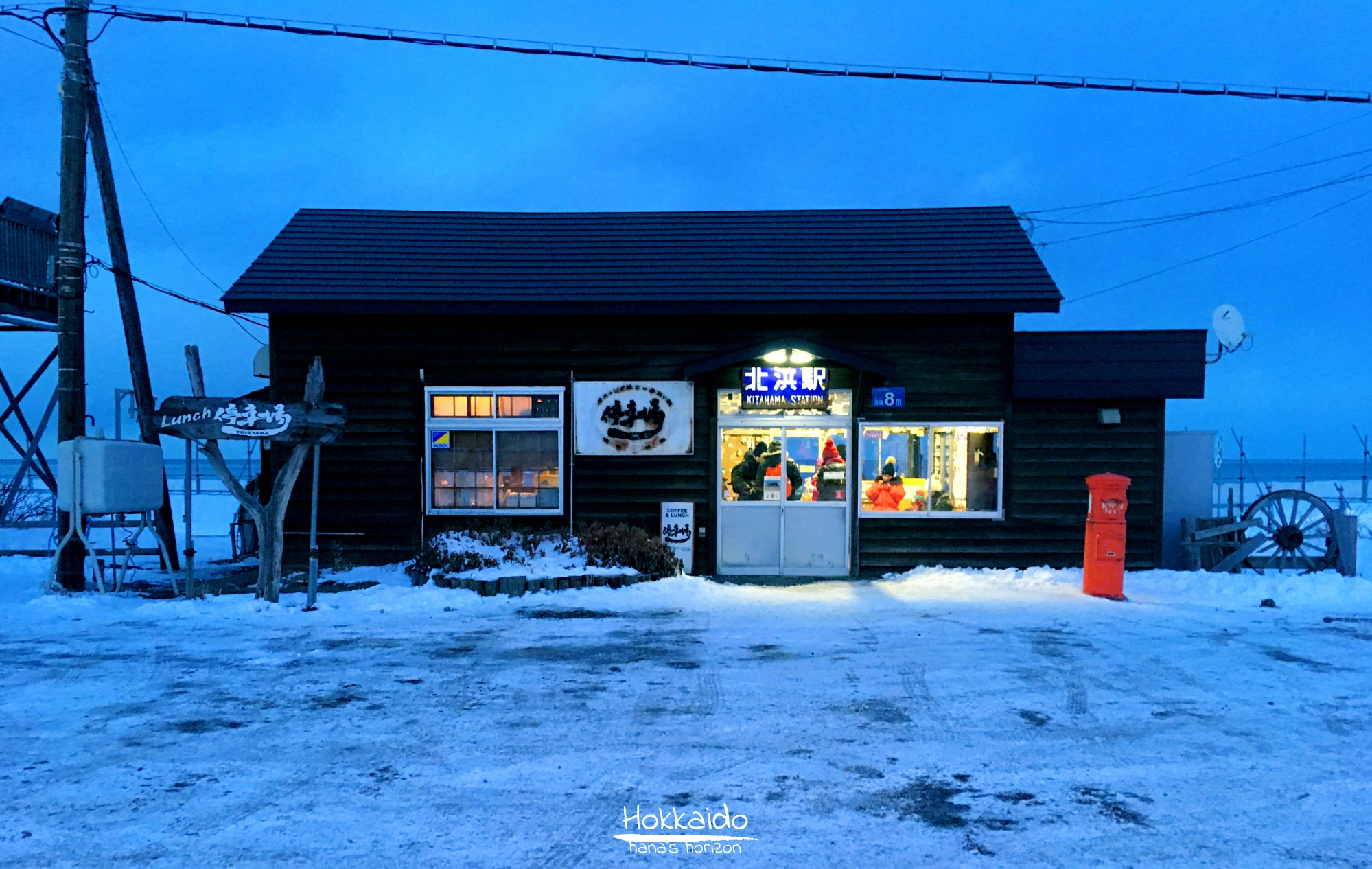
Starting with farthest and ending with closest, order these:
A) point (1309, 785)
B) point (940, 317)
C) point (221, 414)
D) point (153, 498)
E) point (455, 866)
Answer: point (940, 317), point (153, 498), point (221, 414), point (1309, 785), point (455, 866)

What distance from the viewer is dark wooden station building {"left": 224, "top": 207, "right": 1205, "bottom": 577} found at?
1298 cm

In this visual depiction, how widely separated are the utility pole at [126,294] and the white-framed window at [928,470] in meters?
9.93

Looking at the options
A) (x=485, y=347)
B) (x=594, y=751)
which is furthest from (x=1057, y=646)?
(x=485, y=347)

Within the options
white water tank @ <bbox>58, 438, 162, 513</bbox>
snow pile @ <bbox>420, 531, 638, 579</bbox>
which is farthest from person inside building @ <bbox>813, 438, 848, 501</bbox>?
white water tank @ <bbox>58, 438, 162, 513</bbox>

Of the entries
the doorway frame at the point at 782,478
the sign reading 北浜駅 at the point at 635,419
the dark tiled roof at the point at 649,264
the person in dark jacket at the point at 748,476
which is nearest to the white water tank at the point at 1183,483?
the dark tiled roof at the point at 649,264

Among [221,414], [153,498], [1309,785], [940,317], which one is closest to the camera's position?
[1309,785]

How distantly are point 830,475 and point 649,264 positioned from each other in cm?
441

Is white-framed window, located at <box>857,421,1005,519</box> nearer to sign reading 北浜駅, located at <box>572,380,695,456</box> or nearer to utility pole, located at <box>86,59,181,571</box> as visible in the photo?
sign reading 北浜駅, located at <box>572,380,695,456</box>

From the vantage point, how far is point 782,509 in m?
13.2

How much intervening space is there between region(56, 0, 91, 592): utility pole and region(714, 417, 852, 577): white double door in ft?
28.0

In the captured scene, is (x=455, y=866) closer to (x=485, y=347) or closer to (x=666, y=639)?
(x=666, y=639)

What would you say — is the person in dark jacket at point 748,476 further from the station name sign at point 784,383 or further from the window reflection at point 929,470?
the window reflection at point 929,470

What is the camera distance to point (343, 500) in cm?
1327

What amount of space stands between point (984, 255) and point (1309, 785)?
10.3 metres
